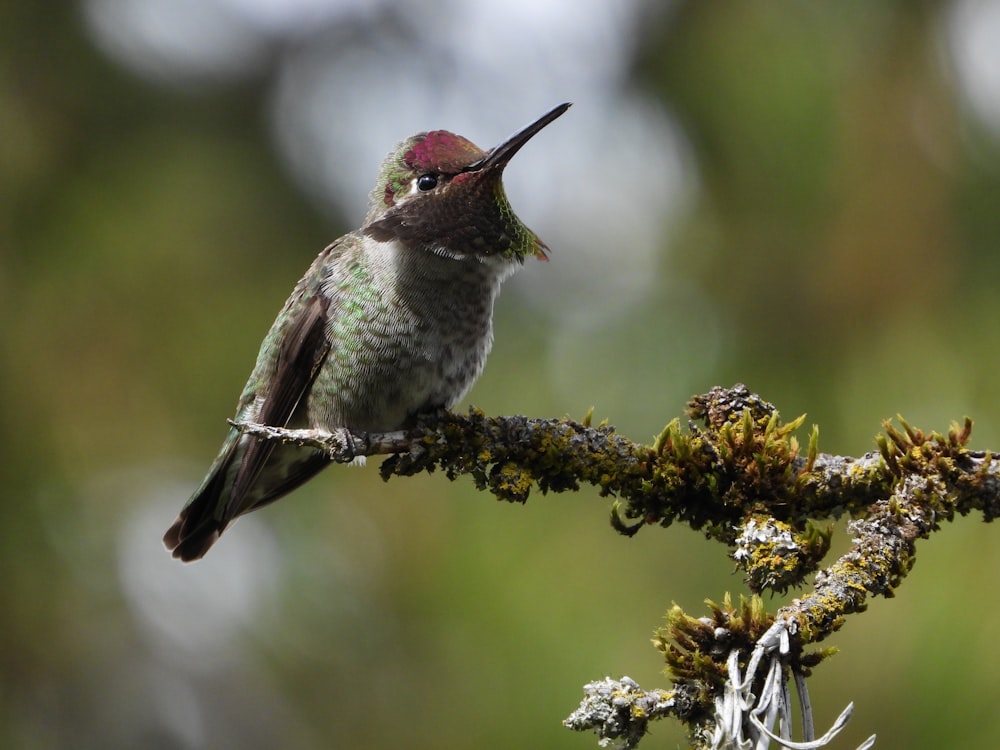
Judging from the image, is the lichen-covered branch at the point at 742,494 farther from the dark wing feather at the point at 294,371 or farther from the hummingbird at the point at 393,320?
the dark wing feather at the point at 294,371

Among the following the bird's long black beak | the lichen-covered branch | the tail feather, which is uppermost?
the bird's long black beak

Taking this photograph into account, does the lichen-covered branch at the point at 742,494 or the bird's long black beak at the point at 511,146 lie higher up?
the bird's long black beak at the point at 511,146

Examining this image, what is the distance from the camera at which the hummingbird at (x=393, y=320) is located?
2842 mm

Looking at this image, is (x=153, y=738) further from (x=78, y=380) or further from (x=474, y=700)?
(x=474, y=700)

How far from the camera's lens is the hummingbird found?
284cm

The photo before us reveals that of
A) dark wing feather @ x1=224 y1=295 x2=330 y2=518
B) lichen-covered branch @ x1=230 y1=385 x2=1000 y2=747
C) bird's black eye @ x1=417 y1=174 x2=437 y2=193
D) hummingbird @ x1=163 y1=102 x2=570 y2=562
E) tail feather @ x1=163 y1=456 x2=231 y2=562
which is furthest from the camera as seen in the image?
tail feather @ x1=163 y1=456 x2=231 y2=562

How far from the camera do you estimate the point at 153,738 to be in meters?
4.13

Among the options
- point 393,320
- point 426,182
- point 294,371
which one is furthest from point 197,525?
point 426,182

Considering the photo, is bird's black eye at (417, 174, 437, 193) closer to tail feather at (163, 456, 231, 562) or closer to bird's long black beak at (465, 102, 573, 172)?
bird's long black beak at (465, 102, 573, 172)

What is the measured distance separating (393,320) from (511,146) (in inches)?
25.4

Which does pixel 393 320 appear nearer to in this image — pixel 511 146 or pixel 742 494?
pixel 511 146

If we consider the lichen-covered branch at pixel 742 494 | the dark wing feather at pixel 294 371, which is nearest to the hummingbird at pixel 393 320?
the dark wing feather at pixel 294 371

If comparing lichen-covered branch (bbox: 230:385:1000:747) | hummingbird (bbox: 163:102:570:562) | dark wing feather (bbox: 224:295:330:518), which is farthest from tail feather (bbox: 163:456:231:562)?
lichen-covered branch (bbox: 230:385:1000:747)

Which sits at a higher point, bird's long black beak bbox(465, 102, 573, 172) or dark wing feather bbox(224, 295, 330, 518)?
bird's long black beak bbox(465, 102, 573, 172)
